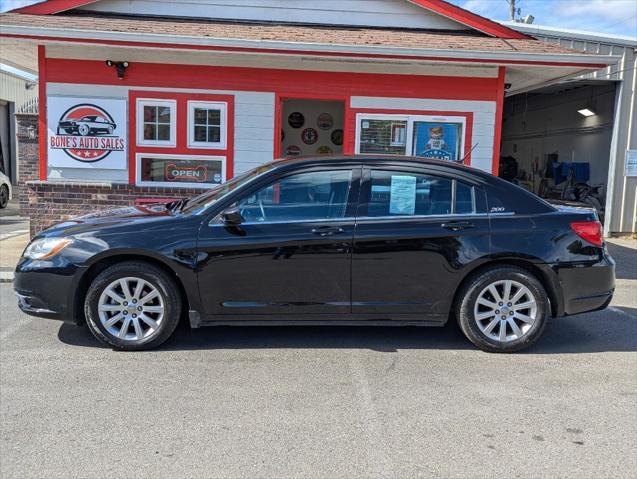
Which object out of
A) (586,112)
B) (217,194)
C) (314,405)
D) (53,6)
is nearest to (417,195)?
(217,194)

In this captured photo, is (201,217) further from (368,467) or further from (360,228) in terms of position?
(368,467)

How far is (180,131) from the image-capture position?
28.9 feet

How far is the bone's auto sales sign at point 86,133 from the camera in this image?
8.62 metres

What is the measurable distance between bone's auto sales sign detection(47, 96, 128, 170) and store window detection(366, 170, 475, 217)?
530 cm

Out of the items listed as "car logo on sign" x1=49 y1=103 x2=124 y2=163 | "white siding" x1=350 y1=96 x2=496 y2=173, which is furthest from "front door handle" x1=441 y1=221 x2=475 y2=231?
"car logo on sign" x1=49 y1=103 x2=124 y2=163

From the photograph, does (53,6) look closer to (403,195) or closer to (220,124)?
(220,124)

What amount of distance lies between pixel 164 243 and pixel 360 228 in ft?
5.32

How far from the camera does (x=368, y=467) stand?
308 centimetres

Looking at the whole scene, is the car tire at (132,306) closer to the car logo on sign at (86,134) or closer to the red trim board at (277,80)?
the car logo on sign at (86,134)

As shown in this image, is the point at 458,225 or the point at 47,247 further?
the point at 458,225

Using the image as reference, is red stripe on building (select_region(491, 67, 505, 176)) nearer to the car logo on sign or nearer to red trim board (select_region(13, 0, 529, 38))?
red trim board (select_region(13, 0, 529, 38))

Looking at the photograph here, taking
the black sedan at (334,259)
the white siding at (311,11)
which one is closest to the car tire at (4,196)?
the white siding at (311,11)

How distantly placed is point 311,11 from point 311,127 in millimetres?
3726

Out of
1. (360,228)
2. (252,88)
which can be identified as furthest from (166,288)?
(252,88)
